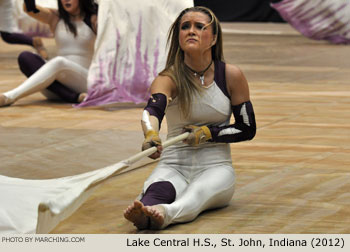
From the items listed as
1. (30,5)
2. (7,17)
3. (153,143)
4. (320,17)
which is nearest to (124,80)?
(30,5)

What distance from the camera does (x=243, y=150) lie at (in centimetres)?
401

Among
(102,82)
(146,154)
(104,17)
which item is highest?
(146,154)

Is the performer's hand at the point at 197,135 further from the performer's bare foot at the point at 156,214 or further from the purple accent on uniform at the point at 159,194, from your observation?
the performer's bare foot at the point at 156,214

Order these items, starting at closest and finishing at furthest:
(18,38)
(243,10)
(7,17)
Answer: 1. (18,38)
2. (7,17)
3. (243,10)

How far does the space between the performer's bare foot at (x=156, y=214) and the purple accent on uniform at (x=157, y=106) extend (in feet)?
1.01

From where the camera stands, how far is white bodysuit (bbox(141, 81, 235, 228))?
9.26ft

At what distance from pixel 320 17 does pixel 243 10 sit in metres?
4.40

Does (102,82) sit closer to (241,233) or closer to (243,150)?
(243,150)

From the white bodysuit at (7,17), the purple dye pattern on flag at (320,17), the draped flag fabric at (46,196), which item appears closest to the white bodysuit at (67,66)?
the white bodysuit at (7,17)

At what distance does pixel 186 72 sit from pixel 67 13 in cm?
278

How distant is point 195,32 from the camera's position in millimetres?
2859

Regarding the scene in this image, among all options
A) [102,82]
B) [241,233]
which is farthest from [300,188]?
[102,82]

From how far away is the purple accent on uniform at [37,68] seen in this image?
5.62 m

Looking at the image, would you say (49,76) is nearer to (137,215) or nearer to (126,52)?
(126,52)
